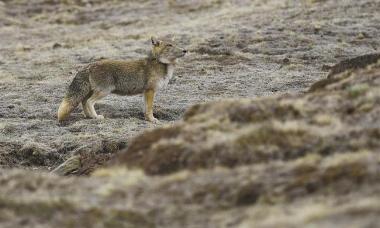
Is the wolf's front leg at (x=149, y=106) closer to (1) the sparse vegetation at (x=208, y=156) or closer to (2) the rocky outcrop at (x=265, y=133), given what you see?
(1) the sparse vegetation at (x=208, y=156)

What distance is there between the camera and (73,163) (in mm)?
16797

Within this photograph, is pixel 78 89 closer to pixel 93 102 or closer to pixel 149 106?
pixel 93 102

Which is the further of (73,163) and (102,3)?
(102,3)

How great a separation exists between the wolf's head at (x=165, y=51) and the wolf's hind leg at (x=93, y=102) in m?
2.06

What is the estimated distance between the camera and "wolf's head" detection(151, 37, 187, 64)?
2286cm

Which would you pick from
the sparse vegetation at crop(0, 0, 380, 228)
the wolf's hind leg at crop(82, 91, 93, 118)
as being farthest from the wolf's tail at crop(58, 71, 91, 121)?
the sparse vegetation at crop(0, 0, 380, 228)

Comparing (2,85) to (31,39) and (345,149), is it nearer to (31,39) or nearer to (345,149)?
(31,39)

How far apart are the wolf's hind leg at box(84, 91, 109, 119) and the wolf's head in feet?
6.76


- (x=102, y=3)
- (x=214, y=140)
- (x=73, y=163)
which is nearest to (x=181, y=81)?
(x=73, y=163)

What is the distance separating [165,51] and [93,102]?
270cm

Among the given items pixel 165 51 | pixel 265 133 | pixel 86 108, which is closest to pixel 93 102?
pixel 86 108

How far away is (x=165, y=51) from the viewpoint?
75.3 feet

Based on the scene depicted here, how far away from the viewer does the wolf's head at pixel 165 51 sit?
22859mm

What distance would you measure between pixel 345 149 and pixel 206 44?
27.8m
